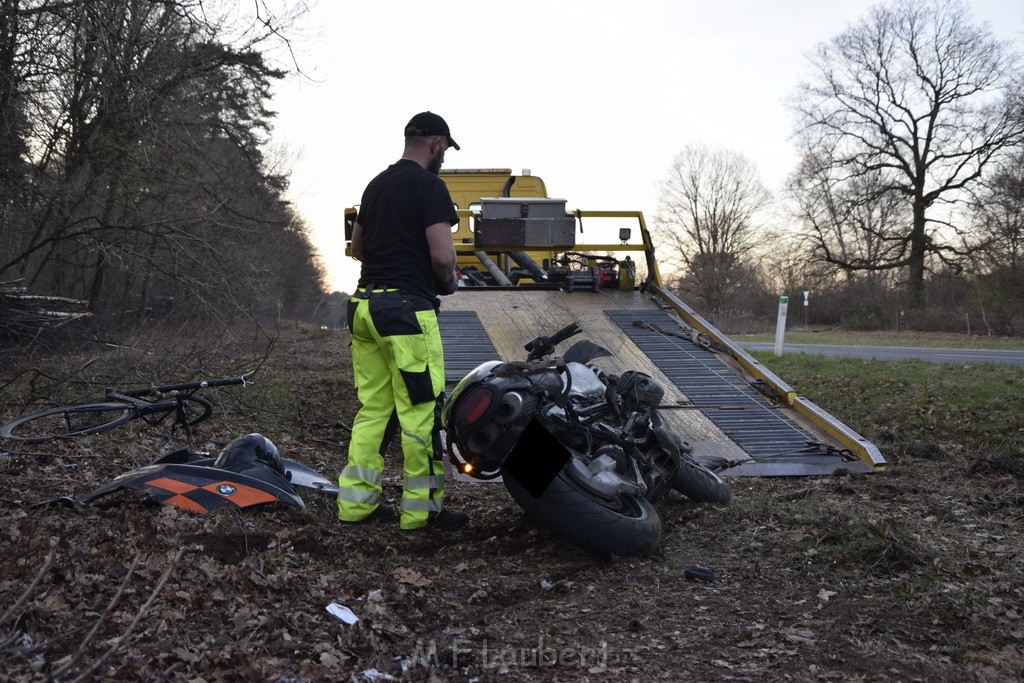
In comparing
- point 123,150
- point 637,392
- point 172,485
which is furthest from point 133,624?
point 123,150

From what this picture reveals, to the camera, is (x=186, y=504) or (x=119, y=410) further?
(x=119, y=410)

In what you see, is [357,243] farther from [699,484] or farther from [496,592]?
[699,484]

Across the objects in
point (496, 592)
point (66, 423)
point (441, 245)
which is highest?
point (441, 245)

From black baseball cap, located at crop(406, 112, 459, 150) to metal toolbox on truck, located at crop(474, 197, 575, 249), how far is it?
433 centimetres

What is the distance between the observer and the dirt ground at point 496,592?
303 cm

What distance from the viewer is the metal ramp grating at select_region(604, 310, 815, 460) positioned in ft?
22.0

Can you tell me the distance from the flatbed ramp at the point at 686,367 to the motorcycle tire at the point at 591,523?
1793 millimetres

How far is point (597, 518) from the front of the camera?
4375 millimetres

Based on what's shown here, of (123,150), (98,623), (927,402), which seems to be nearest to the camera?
(98,623)

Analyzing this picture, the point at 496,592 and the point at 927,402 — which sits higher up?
the point at 927,402

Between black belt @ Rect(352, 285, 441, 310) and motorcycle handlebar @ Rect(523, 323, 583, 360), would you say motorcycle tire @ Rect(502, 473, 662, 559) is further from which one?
black belt @ Rect(352, 285, 441, 310)

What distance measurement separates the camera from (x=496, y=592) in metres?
3.99

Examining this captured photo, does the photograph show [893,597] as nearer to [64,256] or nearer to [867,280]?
[64,256]

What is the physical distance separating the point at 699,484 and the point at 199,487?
2807 mm
